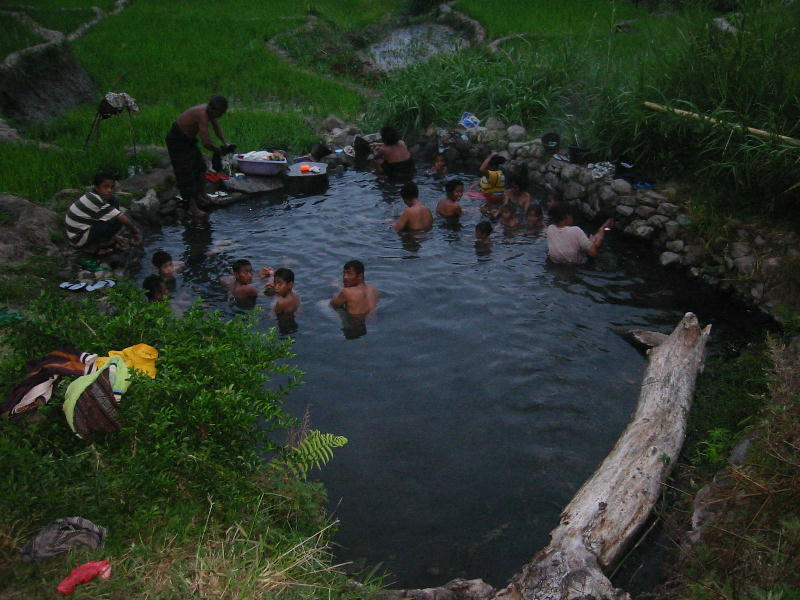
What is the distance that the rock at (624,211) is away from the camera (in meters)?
8.96

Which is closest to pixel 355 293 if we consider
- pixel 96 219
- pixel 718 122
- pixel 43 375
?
pixel 96 219

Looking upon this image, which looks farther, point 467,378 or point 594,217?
point 594,217

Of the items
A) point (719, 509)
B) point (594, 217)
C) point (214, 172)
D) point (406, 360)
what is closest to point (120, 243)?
point (214, 172)

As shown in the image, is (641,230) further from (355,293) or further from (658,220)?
(355,293)

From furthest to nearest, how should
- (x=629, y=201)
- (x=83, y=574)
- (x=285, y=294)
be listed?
(x=629, y=201) → (x=285, y=294) → (x=83, y=574)

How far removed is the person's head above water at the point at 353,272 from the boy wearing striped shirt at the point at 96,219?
312 cm

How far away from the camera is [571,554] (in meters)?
3.85

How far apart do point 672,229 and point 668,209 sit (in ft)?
1.16

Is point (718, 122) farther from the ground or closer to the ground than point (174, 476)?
farther from the ground

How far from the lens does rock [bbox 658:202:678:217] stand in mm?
8484

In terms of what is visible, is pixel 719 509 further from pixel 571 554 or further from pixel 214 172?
pixel 214 172

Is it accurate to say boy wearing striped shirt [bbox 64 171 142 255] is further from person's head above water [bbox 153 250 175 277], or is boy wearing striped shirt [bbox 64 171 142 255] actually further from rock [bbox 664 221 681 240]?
rock [bbox 664 221 681 240]

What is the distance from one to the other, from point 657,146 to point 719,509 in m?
6.64

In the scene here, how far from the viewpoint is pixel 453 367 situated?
6426mm
